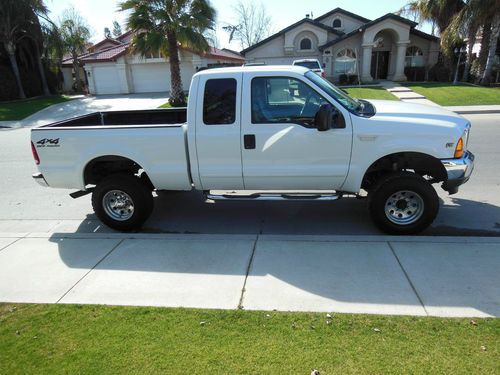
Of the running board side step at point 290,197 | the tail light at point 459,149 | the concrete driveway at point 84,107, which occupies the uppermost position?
the tail light at point 459,149

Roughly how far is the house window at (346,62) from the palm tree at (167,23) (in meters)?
14.7

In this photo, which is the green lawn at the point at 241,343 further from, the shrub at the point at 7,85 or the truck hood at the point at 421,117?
the shrub at the point at 7,85

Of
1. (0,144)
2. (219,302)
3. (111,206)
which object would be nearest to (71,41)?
(0,144)

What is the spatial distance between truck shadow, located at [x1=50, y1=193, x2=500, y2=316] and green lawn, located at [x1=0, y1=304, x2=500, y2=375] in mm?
349

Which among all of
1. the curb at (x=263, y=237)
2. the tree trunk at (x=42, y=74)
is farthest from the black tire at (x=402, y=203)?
the tree trunk at (x=42, y=74)

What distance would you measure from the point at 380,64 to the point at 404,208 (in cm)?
3187

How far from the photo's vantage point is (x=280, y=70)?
480 centimetres

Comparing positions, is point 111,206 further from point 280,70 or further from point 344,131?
point 344,131

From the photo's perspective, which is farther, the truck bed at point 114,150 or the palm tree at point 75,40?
the palm tree at point 75,40

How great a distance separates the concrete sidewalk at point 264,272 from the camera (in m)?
3.62

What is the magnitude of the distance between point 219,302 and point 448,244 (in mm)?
2744

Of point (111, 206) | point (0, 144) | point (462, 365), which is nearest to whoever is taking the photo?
point (462, 365)

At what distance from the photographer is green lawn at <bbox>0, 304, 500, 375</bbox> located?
283 cm

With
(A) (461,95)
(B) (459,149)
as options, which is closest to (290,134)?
(B) (459,149)
